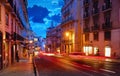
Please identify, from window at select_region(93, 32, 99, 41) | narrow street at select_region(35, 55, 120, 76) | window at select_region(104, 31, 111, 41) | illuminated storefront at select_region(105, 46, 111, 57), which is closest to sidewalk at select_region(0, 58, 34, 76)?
narrow street at select_region(35, 55, 120, 76)

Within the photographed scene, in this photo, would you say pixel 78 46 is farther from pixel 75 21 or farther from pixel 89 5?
pixel 89 5

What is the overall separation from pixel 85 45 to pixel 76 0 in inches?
616

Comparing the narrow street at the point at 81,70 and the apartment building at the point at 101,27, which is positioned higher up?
the apartment building at the point at 101,27

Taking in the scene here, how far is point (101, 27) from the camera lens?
55969mm

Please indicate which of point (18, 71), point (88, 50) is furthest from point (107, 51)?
point (18, 71)

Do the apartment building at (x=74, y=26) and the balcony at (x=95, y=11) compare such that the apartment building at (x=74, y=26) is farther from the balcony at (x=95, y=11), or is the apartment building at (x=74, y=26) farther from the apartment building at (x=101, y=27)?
the balcony at (x=95, y=11)

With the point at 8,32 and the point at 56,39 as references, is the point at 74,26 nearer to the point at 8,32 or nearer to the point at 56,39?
the point at 56,39

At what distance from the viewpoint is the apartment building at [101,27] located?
4947 centimetres

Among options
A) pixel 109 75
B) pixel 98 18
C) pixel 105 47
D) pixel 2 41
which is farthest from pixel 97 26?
pixel 109 75

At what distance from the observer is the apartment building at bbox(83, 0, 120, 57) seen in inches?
1948

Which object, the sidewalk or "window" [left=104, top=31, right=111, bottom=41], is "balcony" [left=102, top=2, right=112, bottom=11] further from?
the sidewalk

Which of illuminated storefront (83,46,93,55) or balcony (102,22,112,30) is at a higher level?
balcony (102,22,112,30)

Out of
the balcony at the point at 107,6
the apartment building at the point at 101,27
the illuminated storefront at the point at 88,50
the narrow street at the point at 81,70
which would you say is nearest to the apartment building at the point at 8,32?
the narrow street at the point at 81,70

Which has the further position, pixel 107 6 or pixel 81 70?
pixel 107 6
